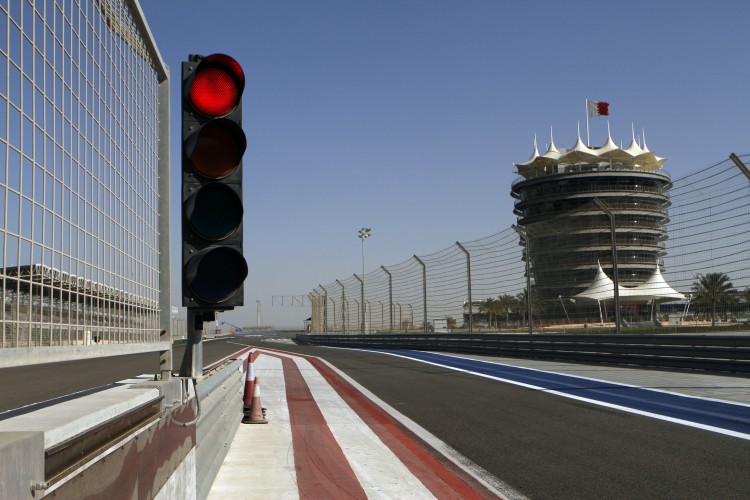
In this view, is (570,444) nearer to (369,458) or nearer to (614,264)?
(369,458)

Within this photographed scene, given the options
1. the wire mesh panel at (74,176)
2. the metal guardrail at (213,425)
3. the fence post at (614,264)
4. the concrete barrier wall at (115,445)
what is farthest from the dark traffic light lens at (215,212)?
the fence post at (614,264)

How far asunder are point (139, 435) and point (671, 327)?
1425 centimetres

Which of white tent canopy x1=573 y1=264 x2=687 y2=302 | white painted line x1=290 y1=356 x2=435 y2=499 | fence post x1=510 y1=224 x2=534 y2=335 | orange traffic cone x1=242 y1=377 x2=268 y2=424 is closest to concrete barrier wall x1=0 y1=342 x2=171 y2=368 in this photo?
white painted line x1=290 y1=356 x2=435 y2=499

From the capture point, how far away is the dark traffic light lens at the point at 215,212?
410 cm

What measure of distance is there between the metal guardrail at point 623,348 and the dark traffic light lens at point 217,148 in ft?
38.6

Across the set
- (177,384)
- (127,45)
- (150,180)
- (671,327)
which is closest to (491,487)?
(177,384)

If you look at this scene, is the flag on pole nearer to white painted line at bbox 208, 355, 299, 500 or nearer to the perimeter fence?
the perimeter fence

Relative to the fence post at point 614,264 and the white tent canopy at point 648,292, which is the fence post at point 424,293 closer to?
the white tent canopy at point 648,292

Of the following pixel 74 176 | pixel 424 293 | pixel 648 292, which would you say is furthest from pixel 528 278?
pixel 74 176

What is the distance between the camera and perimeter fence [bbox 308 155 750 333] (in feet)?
46.8

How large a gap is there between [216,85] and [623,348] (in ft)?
46.3

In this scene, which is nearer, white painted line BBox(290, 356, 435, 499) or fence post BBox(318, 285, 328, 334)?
white painted line BBox(290, 356, 435, 499)

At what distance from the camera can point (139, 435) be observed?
2730mm

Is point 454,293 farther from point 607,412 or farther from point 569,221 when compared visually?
point 607,412
